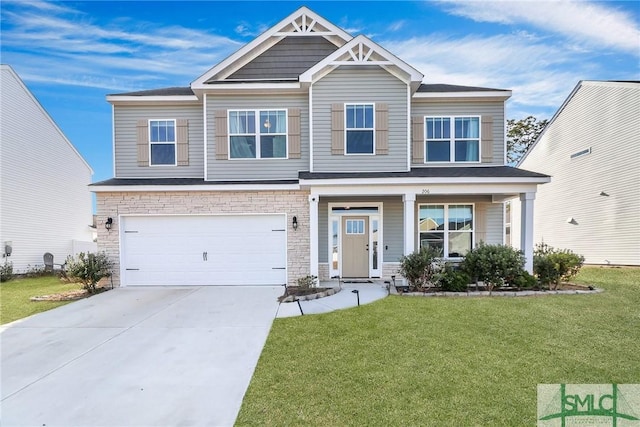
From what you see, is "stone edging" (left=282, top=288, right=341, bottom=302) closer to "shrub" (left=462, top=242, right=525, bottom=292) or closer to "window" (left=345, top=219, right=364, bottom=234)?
"window" (left=345, top=219, right=364, bottom=234)

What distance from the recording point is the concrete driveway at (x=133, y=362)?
126 inches

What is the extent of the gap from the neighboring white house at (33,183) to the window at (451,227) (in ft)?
54.0

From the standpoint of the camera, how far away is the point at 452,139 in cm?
1015

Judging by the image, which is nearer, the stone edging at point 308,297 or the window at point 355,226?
the stone edging at point 308,297

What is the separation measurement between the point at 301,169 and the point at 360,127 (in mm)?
2285

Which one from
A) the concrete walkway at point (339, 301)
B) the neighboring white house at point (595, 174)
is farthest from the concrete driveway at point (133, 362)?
the neighboring white house at point (595, 174)

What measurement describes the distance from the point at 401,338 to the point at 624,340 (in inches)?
138

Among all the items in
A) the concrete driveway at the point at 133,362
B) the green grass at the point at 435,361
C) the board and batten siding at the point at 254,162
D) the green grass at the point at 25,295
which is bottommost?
the green grass at the point at 25,295

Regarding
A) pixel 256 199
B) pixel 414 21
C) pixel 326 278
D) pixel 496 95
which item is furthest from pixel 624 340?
pixel 414 21

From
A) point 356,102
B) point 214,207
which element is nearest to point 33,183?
point 214,207

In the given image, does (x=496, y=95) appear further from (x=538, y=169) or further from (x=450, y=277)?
(x=538, y=169)

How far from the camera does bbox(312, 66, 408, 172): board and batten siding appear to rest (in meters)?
9.41

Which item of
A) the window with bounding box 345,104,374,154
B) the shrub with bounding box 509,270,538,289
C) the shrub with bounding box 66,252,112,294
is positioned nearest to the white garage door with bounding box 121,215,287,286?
the shrub with bounding box 66,252,112,294

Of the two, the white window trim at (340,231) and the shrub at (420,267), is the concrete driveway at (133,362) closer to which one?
the white window trim at (340,231)
